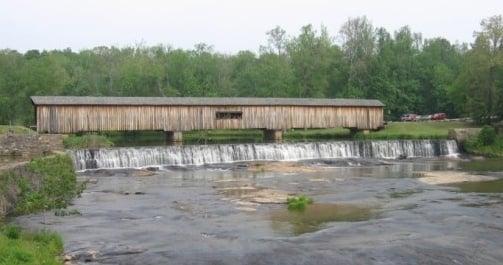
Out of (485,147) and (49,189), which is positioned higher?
(485,147)

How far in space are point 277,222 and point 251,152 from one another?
20.0 meters

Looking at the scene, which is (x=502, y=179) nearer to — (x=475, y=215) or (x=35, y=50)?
(x=475, y=215)

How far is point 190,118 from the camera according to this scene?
41.8 meters

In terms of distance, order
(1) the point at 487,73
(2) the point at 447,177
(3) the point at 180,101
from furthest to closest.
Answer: (1) the point at 487,73
(3) the point at 180,101
(2) the point at 447,177

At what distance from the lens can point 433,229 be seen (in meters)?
14.4

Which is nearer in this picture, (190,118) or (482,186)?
(482,186)

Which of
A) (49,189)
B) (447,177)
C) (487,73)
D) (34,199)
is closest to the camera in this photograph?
(34,199)

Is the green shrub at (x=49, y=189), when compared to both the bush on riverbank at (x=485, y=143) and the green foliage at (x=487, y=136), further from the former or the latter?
the green foliage at (x=487, y=136)

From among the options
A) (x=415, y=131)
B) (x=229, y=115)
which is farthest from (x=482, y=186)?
(x=229, y=115)

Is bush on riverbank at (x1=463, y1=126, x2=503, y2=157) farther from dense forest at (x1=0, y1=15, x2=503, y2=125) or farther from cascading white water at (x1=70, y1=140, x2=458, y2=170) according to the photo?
dense forest at (x1=0, y1=15, x2=503, y2=125)

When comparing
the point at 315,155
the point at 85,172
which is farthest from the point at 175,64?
the point at 85,172

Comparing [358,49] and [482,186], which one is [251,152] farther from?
[358,49]

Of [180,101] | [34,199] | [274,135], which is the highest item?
[180,101]

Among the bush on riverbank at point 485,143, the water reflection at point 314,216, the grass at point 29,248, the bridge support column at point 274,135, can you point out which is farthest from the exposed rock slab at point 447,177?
the bridge support column at point 274,135
